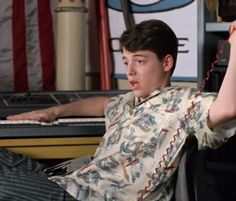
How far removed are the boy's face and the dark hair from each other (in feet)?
0.05

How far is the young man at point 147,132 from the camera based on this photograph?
58.2 inches

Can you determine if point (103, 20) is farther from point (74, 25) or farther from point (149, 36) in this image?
point (149, 36)

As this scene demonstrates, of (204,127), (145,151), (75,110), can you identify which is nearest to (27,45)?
(75,110)

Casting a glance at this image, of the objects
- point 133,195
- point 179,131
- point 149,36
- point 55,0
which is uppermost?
point 55,0

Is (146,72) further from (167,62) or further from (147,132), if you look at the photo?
(147,132)

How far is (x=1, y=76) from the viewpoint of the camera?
2.57 meters

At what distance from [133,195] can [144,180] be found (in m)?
0.05

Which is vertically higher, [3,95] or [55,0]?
[55,0]

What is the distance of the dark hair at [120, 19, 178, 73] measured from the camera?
1.61 meters

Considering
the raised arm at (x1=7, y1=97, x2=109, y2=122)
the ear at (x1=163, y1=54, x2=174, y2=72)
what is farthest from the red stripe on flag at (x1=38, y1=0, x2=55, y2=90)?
the ear at (x1=163, y1=54, x2=174, y2=72)

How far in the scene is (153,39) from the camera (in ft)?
5.28

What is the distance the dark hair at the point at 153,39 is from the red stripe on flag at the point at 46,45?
3.37ft

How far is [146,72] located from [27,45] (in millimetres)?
1119

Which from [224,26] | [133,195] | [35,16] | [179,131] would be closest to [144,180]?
[133,195]
